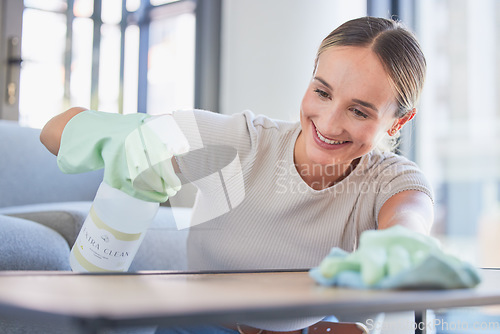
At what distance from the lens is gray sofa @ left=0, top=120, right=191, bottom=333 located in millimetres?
1165

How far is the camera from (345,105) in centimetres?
99

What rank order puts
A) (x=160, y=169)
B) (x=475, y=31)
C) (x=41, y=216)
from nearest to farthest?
(x=160, y=169) < (x=41, y=216) < (x=475, y=31)

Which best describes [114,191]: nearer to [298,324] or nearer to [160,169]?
[160,169]

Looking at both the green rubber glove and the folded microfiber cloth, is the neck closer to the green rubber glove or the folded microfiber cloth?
the green rubber glove

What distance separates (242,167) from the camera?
1.08 metres

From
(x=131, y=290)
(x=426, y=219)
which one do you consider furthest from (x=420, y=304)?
(x=426, y=219)

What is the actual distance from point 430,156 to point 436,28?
0.87 metres

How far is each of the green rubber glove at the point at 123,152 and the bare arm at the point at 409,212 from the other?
0.33 metres

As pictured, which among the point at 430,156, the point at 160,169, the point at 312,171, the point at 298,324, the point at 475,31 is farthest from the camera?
the point at 475,31

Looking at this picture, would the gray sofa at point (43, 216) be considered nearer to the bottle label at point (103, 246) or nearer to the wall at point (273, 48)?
the bottle label at point (103, 246)

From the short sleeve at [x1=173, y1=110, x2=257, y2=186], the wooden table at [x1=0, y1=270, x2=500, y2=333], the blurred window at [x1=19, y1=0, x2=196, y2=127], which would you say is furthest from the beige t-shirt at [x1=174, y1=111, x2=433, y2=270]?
Result: the blurred window at [x1=19, y1=0, x2=196, y2=127]

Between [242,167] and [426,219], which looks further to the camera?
[242,167]

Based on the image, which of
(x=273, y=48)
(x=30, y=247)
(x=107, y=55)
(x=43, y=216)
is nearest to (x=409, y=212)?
(x=30, y=247)

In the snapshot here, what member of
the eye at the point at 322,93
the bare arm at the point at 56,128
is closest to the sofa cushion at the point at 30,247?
the bare arm at the point at 56,128
